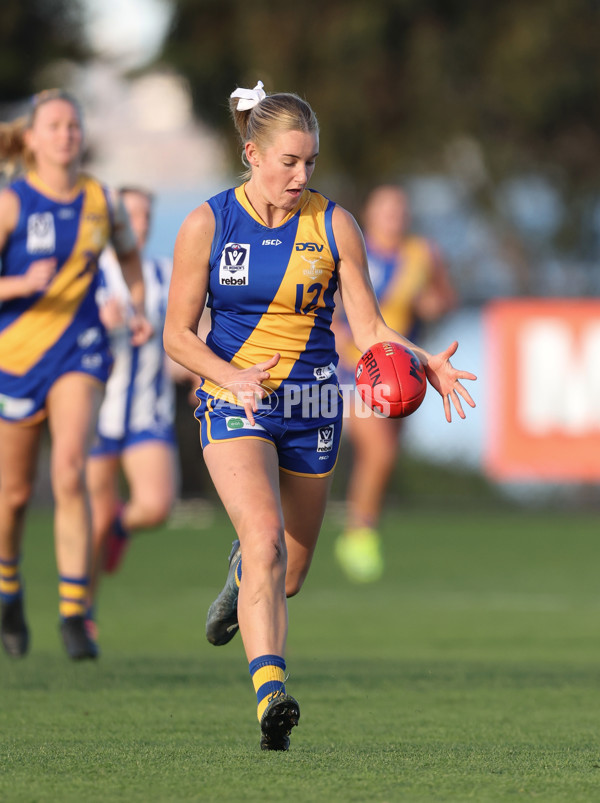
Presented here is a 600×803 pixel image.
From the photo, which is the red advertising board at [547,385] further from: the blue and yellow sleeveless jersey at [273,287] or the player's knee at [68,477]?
the blue and yellow sleeveless jersey at [273,287]

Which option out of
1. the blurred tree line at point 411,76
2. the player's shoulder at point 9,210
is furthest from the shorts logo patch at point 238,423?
the blurred tree line at point 411,76

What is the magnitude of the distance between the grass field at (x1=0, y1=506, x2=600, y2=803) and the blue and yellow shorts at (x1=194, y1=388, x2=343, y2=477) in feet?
3.00

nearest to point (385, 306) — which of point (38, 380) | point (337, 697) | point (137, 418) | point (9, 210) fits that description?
point (137, 418)

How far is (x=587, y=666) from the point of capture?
23.9ft

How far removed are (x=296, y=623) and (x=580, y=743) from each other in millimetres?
4600

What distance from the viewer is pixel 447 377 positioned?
5.02m

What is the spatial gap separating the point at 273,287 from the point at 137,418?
13.2 ft

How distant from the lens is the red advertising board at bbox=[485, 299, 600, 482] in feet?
57.0

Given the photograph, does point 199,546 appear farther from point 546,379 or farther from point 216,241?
point 216,241

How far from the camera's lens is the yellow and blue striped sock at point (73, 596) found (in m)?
7.19

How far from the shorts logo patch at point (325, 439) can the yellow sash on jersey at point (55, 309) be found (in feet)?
7.73

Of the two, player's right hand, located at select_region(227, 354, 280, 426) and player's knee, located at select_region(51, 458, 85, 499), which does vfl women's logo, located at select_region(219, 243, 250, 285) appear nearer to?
player's right hand, located at select_region(227, 354, 280, 426)

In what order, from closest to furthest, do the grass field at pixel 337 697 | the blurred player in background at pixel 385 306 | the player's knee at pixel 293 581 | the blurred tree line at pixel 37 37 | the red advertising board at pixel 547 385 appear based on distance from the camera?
the grass field at pixel 337 697 → the player's knee at pixel 293 581 → the blurred player in background at pixel 385 306 → the red advertising board at pixel 547 385 → the blurred tree line at pixel 37 37

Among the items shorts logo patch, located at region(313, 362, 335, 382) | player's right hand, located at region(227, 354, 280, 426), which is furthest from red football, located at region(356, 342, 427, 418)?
player's right hand, located at region(227, 354, 280, 426)
